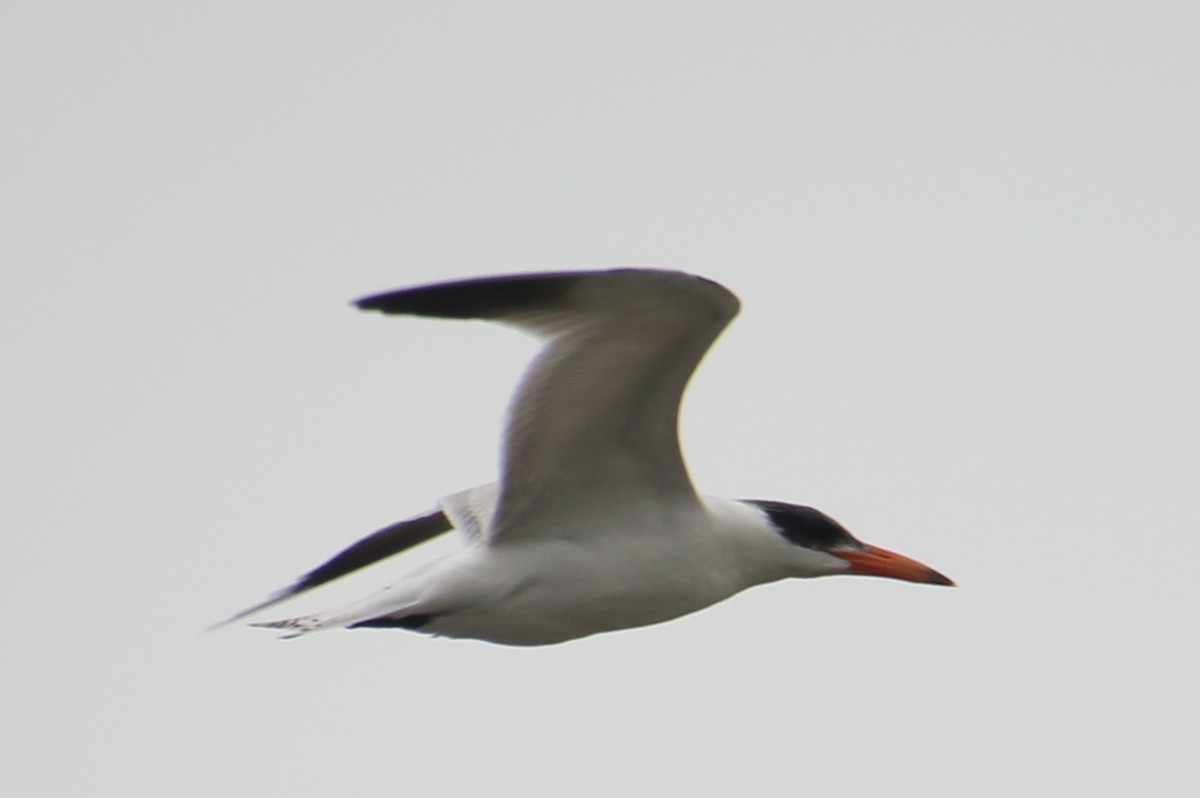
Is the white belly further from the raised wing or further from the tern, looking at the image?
the raised wing

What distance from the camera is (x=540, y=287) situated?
314 inches

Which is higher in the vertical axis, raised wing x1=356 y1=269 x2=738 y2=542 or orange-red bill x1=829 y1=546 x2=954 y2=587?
raised wing x1=356 y1=269 x2=738 y2=542

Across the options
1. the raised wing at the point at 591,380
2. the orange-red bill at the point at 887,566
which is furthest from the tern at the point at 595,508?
the orange-red bill at the point at 887,566

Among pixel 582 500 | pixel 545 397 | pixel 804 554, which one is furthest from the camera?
pixel 804 554

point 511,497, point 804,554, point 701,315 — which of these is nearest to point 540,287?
point 701,315

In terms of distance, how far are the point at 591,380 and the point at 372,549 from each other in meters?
2.42

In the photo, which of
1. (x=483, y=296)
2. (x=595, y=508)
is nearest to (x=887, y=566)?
(x=595, y=508)

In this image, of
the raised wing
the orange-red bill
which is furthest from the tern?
the orange-red bill

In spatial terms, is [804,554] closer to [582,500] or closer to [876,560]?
[876,560]

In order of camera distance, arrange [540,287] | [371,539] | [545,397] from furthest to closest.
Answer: [371,539] → [545,397] → [540,287]

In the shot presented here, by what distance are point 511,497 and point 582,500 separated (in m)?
0.31

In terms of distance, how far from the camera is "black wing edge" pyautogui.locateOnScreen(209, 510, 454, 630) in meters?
10.4

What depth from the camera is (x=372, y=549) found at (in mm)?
10484

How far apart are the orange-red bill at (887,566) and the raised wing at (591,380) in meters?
1.22
